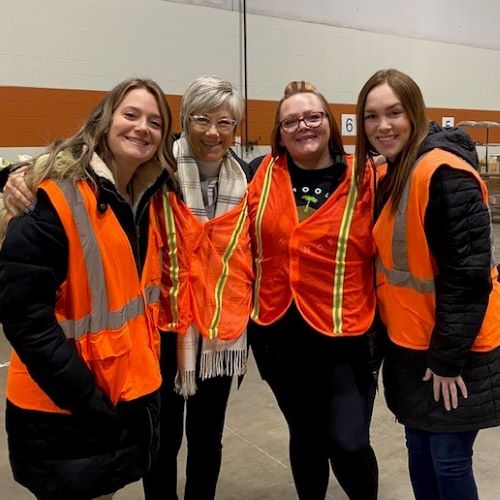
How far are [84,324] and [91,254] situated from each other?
0.17 meters

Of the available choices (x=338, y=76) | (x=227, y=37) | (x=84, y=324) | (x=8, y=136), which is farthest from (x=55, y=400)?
(x=338, y=76)

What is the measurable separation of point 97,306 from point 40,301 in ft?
0.45

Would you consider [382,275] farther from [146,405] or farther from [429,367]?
[146,405]

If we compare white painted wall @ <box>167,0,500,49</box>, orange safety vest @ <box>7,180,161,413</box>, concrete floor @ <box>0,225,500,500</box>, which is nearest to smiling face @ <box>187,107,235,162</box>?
orange safety vest @ <box>7,180,161,413</box>

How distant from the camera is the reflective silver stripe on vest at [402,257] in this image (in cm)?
148

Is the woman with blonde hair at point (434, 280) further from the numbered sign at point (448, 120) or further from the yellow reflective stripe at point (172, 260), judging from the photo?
the numbered sign at point (448, 120)

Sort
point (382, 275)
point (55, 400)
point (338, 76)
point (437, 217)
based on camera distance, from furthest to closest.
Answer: point (338, 76) → point (382, 275) → point (437, 217) → point (55, 400)

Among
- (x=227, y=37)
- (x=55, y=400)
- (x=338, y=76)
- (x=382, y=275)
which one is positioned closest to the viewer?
(x=55, y=400)

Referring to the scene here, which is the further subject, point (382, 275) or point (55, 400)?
point (382, 275)

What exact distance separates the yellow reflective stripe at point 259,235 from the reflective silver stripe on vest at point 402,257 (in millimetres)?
447

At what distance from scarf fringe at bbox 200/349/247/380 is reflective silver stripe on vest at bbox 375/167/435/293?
576mm

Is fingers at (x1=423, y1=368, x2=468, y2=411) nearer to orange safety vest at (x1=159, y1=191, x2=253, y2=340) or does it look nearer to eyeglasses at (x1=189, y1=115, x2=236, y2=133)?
orange safety vest at (x1=159, y1=191, x2=253, y2=340)

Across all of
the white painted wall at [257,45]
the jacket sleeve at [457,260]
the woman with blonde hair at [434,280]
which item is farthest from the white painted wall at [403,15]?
the jacket sleeve at [457,260]

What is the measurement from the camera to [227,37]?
6586mm
